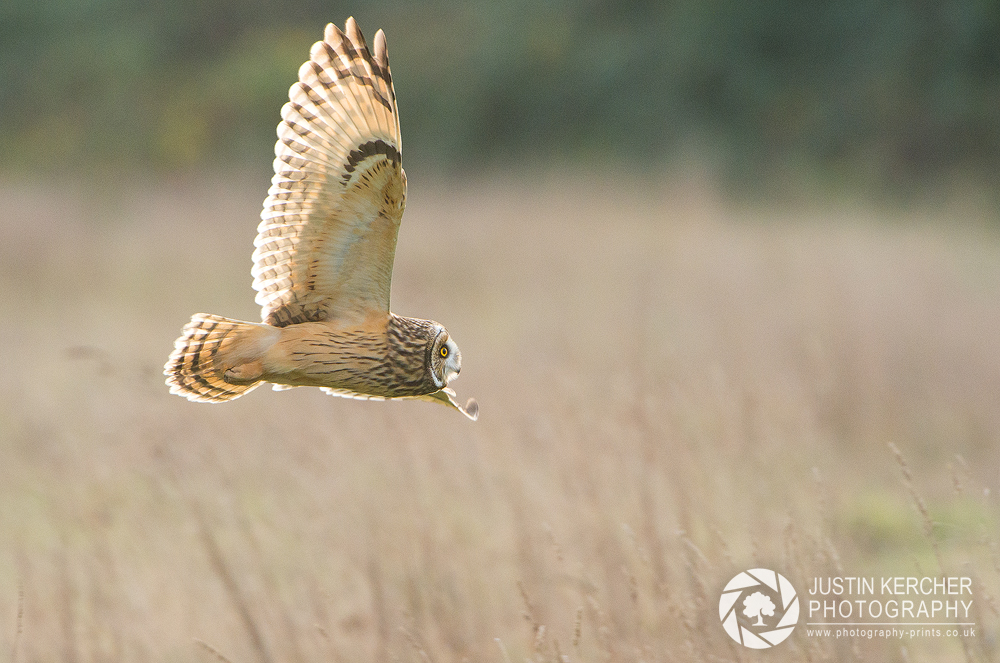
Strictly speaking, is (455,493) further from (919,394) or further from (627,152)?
(627,152)

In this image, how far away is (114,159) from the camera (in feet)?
58.8

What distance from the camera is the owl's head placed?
4.55 ft

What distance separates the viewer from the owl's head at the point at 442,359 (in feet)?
4.55

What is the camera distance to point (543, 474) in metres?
3.12

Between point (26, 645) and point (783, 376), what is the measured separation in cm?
331

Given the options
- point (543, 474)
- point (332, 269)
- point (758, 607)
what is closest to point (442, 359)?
point (332, 269)

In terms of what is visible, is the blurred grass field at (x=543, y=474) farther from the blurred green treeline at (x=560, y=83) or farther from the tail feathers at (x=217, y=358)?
the blurred green treeline at (x=560, y=83)

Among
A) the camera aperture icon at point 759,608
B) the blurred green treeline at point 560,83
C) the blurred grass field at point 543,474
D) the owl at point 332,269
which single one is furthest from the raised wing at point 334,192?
the blurred green treeline at point 560,83

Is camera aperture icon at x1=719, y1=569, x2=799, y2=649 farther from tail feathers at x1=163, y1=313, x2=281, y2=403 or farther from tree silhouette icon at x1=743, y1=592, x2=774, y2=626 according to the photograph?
tail feathers at x1=163, y1=313, x2=281, y2=403

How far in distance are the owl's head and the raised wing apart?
0.49 feet

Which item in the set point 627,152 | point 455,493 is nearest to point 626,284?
point 455,493

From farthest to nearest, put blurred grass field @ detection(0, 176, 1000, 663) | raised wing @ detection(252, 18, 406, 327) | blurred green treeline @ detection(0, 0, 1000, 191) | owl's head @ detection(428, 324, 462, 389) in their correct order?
blurred green treeline @ detection(0, 0, 1000, 191) → blurred grass field @ detection(0, 176, 1000, 663) → raised wing @ detection(252, 18, 406, 327) → owl's head @ detection(428, 324, 462, 389)

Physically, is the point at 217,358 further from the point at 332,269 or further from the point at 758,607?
the point at 758,607

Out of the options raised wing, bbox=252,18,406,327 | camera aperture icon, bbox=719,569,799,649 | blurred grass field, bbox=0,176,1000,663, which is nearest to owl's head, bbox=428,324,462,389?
raised wing, bbox=252,18,406,327
